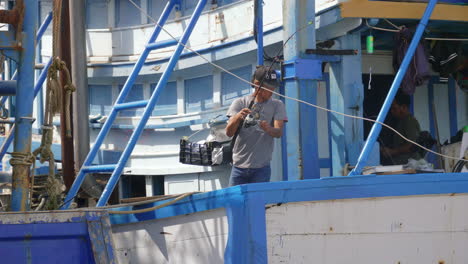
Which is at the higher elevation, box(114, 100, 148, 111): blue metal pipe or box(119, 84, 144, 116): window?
box(119, 84, 144, 116): window

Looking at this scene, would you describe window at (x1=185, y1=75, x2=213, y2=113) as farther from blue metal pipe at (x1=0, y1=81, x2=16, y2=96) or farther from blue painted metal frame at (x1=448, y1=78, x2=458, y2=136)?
blue metal pipe at (x1=0, y1=81, x2=16, y2=96)

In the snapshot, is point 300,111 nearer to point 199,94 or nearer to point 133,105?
point 133,105

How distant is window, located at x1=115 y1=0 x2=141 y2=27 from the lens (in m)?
9.82

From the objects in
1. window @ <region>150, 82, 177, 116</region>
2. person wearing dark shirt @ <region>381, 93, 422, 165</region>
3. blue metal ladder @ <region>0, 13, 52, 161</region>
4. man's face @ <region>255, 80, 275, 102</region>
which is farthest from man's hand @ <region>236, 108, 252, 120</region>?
window @ <region>150, 82, 177, 116</region>

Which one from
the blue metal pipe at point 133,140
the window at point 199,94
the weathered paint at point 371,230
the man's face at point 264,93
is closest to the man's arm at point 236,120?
the man's face at point 264,93

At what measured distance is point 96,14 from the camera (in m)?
10.0

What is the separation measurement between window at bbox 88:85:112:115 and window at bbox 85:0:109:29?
0.87 meters

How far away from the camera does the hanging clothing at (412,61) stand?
688 cm

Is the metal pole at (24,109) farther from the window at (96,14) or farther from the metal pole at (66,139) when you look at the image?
the window at (96,14)

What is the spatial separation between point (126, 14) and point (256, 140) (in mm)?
4304

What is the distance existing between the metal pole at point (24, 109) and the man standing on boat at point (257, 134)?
69.5 inches

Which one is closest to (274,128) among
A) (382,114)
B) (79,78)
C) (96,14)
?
(382,114)

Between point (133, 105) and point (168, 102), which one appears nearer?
point (133, 105)

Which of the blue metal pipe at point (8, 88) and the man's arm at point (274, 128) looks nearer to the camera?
the blue metal pipe at point (8, 88)
